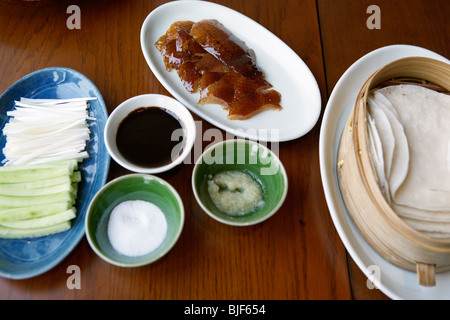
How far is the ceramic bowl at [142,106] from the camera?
1.28m

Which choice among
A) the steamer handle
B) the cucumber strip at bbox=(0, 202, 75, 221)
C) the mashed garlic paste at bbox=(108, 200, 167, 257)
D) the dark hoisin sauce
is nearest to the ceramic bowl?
the dark hoisin sauce

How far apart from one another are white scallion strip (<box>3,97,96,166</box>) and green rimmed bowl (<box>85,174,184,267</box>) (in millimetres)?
241

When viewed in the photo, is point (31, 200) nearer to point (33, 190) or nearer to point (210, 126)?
point (33, 190)

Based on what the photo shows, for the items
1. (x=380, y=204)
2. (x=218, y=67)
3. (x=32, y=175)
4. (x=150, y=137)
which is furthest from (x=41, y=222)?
(x=380, y=204)

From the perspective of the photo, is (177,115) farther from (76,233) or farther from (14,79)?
(14,79)

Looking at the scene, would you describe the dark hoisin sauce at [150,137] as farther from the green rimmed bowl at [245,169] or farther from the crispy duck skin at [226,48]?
the crispy duck skin at [226,48]

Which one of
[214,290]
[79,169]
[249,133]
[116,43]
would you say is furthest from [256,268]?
[116,43]

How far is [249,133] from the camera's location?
1438 mm

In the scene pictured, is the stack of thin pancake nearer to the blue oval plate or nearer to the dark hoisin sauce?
the dark hoisin sauce

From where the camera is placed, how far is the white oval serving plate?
1.47m

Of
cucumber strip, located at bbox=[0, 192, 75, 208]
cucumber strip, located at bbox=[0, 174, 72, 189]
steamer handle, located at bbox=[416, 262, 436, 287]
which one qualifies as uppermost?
cucumber strip, located at bbox=[0, 174, 72, 189]

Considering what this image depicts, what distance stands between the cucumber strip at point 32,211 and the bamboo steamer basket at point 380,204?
95 cm

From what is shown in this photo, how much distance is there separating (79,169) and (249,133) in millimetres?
658

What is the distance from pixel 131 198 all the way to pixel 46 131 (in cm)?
47
